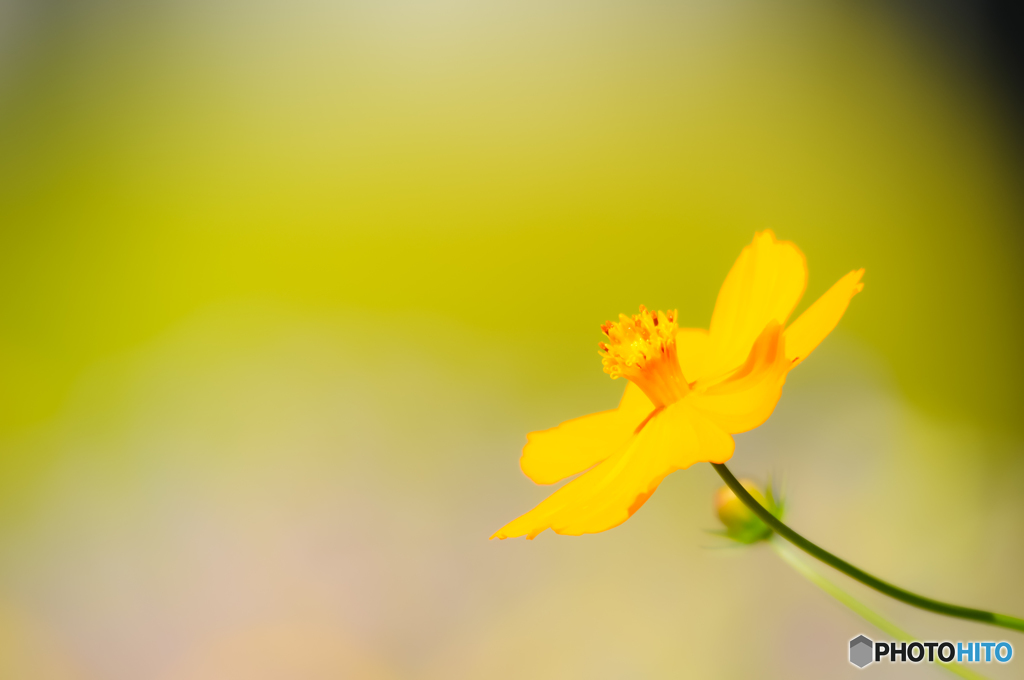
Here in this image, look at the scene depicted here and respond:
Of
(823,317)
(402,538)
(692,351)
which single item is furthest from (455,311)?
(823,317)

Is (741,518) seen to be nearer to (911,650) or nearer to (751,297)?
(751,297)

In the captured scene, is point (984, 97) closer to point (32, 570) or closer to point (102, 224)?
point (102, 224)

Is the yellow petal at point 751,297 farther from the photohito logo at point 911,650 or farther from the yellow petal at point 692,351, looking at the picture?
the photohito logo at point 911,650

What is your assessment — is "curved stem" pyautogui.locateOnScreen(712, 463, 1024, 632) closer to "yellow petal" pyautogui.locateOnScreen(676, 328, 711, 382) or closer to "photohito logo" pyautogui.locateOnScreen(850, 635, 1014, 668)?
"yellow petal" pyautogui.locateOnScreen(676, 328, 711, 382)

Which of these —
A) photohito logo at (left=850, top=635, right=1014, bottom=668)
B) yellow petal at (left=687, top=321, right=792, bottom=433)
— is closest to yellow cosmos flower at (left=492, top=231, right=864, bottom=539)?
yellow petal at (left=687, top=321, right=792, bottom=433)

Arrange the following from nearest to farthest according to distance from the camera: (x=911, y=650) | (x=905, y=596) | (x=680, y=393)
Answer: (x=905, y=596) → (x=680, y=393) → (x=911, y=650)

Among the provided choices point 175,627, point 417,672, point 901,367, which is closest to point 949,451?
point 901,367
